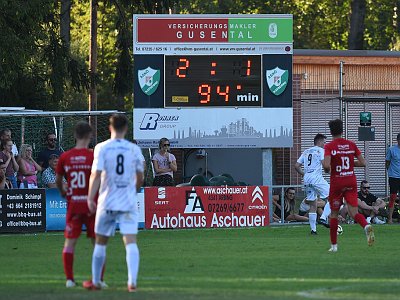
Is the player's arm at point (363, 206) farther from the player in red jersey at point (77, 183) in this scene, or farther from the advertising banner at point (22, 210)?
the player in red jersey at point (77, 183)

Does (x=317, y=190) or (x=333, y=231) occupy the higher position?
(x=317, y=190)

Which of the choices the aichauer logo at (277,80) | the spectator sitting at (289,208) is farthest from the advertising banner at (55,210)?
the aichauer logo at (277,80)

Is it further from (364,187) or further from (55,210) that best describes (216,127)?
(55,210)

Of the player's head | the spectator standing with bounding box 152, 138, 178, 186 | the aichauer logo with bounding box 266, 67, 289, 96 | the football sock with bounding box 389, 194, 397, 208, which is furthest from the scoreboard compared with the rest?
the football sock with bounding box 389, 194, 397, 208

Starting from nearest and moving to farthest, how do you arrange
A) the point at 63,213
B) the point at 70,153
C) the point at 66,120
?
the point at 70,153 < the point at 63,213 < the point at 66,120

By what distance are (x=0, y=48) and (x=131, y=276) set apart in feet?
66.4

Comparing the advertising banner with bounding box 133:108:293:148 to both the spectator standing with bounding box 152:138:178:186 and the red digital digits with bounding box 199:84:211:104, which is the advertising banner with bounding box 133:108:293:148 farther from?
the spectator standing with bounding box 152:138:178:186

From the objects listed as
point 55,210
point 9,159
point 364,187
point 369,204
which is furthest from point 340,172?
point 369,204

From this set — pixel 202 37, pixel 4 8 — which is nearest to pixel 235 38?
pixel 202 37

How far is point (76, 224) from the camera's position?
1470 centimetres

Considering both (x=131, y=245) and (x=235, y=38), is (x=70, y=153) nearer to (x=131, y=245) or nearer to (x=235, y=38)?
(x=131, y=245)

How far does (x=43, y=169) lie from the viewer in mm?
26938

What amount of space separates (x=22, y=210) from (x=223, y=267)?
31.0 ft

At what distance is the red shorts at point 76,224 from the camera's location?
14.6 m
